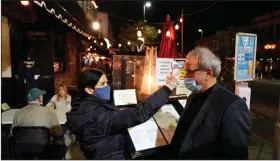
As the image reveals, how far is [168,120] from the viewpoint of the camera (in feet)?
10.8

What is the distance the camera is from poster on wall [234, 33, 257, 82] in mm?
3877

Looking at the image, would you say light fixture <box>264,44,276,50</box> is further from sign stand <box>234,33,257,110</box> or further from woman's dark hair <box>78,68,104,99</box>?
woman's dark hair <box>78,68,104,99</box>

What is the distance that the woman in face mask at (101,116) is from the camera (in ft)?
7.49

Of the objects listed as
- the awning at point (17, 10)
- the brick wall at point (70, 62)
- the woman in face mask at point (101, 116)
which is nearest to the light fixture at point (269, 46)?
the brick wall at point (70, 62)

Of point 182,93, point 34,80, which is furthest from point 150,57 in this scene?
point 34,80

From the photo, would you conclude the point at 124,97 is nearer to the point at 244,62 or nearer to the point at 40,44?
the point at 244,62

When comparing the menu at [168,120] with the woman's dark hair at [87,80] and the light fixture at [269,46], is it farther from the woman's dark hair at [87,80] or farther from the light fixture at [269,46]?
the light fixture at [269,46]

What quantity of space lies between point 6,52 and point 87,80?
6.34 m

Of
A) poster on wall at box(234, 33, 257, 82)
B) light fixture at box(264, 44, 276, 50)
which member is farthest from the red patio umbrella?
light fixture at box(264, 44, 276, 50)

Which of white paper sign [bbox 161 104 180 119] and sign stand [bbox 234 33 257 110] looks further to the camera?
sign stand [bbox 234 33 257 110]

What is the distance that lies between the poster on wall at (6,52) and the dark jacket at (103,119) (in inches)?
243

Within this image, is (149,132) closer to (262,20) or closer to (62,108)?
(62,108)

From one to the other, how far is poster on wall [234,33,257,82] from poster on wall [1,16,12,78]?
6.85 meters

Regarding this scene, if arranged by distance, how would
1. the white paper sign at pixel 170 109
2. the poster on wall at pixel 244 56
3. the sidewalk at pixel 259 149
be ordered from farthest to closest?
the sidewalk at pixel 259 149
the poster on wall at pixel 244 56
the white paper sign at pixel 170 109
